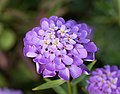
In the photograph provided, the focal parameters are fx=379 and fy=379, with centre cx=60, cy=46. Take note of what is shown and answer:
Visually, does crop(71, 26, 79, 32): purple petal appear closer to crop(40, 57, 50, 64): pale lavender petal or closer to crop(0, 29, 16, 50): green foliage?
crop(40, 57, 50, 64): pale lavender petal

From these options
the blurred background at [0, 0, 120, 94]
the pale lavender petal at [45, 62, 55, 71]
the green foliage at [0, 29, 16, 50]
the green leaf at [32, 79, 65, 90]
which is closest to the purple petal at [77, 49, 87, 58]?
the pale lavender petal at [45, 62, 55, 71]

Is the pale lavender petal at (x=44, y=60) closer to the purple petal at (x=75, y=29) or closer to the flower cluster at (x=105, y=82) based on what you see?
the purple petal at (x=75, y=29)

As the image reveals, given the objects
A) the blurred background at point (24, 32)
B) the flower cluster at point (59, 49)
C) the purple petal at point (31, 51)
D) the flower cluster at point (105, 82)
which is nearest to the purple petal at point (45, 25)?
the flower cluster at point (59, 49)

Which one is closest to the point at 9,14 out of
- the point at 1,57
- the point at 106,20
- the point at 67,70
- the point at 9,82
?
the point at 1,57

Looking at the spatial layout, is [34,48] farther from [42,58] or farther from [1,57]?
[1,57]

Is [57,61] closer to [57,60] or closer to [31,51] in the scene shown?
[57,60]

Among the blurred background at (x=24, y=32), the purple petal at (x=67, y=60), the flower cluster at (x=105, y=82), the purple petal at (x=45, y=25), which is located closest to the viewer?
the purple petal at (x=67, y=60)

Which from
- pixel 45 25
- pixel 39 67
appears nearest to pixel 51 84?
pixel 39 67
